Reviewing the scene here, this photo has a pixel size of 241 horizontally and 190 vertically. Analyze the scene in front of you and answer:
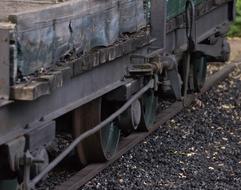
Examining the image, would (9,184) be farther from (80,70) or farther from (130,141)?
(130,141)

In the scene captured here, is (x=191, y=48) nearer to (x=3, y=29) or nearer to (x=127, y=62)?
(x=127, y=62)

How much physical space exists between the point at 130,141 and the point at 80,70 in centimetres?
241

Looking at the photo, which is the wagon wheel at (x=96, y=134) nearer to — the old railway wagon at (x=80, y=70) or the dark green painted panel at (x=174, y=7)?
the old railway wagon at (x=80, y=70)

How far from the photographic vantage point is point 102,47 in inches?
249

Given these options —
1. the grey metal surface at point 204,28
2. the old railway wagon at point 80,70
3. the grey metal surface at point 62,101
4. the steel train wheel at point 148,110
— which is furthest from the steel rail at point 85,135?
the grey metal surface at point 204,28

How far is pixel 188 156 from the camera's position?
7887 millimetres

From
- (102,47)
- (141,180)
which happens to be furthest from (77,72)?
(141,180)

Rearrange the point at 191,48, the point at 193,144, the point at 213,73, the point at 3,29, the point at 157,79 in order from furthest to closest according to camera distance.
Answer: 1. the point at 213,73
2. the point at 191,48
3. the point at 193,144
4. the point at 157,79
5. the point at 3,29

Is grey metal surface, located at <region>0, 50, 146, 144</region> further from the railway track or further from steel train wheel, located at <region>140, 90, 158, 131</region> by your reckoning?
steel train wheel, located at <region>140, 90, 158, 131</region>

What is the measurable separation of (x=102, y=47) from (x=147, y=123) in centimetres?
235

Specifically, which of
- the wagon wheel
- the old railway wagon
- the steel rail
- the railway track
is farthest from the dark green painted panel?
the wagon wheel

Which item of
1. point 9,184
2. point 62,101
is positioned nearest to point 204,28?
point 62,101

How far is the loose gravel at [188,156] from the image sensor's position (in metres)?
6.96

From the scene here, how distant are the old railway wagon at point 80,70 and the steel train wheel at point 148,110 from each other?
13 millimetres
